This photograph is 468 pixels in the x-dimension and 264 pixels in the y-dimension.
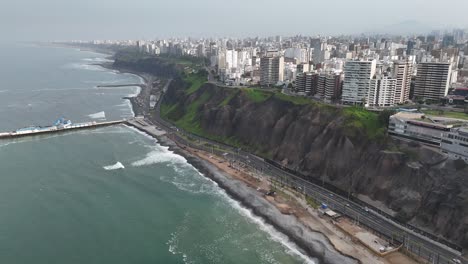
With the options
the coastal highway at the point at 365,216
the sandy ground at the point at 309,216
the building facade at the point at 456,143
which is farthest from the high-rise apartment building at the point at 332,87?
the building facade at the point at 456,143

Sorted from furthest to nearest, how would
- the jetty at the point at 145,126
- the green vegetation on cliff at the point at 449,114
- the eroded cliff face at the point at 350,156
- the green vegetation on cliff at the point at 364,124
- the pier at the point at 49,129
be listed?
the jetty at the point at 145,126
the pier at the point at 49,129
the green vegetation on cliff at the point at 449,114
the green vegetation on cliff at the point at 364,124
the eroded cliff face at the point at 350,156

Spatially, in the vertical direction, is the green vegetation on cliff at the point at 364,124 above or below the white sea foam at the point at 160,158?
above

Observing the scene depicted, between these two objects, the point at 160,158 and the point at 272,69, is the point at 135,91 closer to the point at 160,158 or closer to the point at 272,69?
the point at 272,69

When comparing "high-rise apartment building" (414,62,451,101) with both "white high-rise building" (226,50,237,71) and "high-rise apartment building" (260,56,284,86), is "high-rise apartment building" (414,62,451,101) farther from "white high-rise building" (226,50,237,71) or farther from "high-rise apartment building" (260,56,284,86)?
"white high-rise building" (226,50,237,71)

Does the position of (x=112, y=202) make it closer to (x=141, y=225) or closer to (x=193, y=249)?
(x=141, y=225)

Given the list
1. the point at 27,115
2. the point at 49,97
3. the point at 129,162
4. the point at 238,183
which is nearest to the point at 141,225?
the point at 238,183

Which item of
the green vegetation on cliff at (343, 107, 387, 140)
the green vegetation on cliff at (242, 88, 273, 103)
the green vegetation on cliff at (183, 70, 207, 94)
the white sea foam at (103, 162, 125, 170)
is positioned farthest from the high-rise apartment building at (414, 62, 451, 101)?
the green vegetation on cliff at (183, 70, 207, 94)

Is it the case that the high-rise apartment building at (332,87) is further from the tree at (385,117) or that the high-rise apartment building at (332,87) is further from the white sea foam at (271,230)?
the white sea foam at (271,230)
